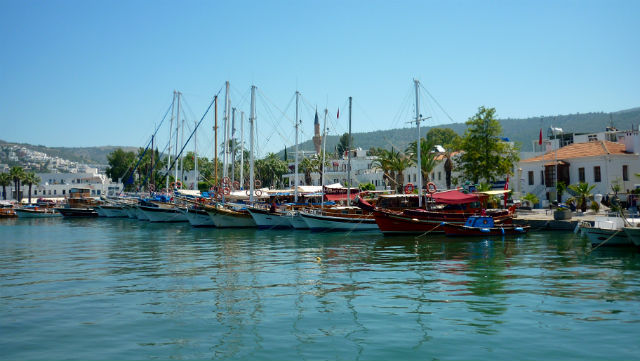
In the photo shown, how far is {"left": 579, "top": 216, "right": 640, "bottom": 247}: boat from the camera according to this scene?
29755 mm

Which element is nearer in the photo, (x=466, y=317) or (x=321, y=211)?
(x=466, y=317)

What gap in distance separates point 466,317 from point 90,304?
11.0m

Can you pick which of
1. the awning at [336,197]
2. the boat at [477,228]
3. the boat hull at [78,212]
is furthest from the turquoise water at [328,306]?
the boat hull at [78,212]

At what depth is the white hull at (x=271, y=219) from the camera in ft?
175

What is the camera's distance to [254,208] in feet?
177

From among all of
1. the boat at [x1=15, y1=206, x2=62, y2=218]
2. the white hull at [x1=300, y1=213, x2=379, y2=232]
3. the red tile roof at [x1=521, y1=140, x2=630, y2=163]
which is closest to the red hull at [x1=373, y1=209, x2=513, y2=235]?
the white hull at [x1=300, y1=213, x2=379, y2=232]

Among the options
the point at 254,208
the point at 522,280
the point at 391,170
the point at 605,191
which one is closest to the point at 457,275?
the point at 522,280

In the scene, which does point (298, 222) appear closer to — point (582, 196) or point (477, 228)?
point (477, 228)

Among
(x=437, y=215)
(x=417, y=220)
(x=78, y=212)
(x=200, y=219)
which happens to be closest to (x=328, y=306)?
(x=417, y=220)

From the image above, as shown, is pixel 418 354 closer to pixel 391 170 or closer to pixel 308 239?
pixel 308 239

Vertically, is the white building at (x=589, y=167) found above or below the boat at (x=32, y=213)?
above

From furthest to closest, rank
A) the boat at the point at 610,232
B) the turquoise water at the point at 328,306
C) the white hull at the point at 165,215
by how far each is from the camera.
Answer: the white hull at the point at 165,215 < the boat at the point at 610,232 < the turquoise water at the point at 328,306

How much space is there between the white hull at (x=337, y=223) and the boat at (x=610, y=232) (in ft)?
67.1

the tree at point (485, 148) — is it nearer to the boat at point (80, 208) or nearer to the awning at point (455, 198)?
the awning at point (455, 198)
